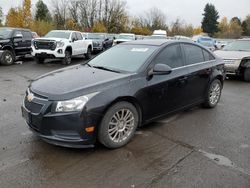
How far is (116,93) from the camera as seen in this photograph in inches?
150

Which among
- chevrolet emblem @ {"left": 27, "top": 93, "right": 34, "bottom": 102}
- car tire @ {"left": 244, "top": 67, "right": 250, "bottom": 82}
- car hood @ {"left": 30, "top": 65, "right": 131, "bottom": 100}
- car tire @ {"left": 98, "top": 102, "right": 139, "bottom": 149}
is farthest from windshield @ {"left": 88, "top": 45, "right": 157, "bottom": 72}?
car tire @ {"left": 244, "top": 67, "right": 250, "bottom": 82}

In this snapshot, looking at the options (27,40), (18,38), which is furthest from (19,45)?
(27,40)

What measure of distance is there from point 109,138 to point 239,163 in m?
1.89

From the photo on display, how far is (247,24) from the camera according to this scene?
7338cm

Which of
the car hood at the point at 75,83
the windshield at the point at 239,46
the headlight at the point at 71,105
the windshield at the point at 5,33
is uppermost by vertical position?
the windshield at the point at 5,33

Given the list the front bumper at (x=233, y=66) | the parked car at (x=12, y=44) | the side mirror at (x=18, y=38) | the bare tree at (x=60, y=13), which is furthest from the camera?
the bare tree at (x=60, y=13)

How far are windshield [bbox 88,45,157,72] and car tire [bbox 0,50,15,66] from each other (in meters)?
9.37

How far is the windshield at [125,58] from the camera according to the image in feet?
14.7

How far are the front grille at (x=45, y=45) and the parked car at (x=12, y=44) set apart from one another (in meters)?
1.25

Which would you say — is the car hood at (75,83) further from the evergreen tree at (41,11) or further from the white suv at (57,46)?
the evergreen tree at (41,11)

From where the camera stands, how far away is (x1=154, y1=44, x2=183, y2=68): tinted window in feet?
15.4

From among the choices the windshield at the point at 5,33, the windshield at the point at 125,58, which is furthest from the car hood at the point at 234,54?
the windshield at the point at 5,33

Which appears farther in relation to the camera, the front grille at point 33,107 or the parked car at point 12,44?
the parked car at point 12,44

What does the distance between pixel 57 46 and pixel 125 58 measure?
8.98 metres
